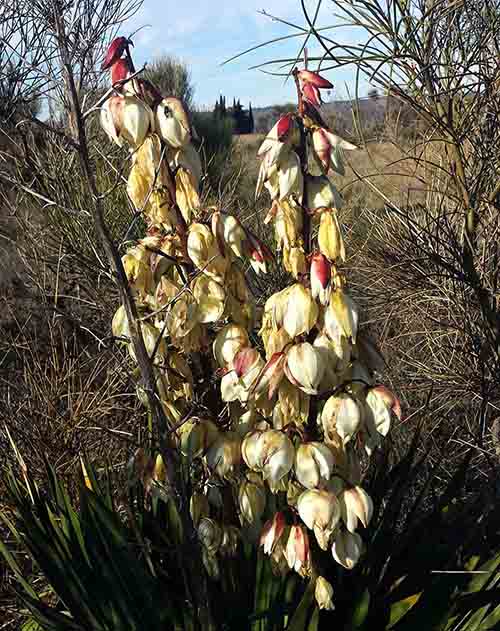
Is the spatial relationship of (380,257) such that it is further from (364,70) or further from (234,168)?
(234,168)

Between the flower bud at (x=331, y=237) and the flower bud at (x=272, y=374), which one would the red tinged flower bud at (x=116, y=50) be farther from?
the flower bud at (x=272, y=374)

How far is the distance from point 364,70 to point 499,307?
0.88m

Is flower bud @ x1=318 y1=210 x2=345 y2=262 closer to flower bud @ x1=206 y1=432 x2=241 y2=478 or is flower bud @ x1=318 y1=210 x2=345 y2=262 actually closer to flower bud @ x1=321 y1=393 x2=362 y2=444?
flower bud @ x1=321 y1=393 x2=362 y2=444

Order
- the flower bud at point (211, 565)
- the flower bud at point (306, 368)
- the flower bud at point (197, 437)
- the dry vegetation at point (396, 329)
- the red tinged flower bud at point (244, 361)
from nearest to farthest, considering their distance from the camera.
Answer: the flower bud at point (306, 368) < the red tinged flower bud at point (244, 361) < the flower bud at point (197, 437) < the flower bud at point (211, 565) < the dry vegetation at point (396, 329)

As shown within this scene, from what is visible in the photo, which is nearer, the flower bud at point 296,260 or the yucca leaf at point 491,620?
the flower bud at point 296,260

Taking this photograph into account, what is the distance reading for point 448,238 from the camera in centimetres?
238

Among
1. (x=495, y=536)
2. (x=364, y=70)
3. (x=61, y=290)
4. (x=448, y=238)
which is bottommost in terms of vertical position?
(x=495, y=536)

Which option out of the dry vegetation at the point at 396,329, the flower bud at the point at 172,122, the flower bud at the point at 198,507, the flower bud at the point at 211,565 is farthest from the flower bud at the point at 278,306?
the dry vegetation at the point at 396,329

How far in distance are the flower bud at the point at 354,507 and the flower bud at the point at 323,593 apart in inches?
5.0

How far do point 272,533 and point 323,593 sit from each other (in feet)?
0.46

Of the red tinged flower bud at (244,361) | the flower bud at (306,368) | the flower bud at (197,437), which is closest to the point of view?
the flower bud at (306,368)

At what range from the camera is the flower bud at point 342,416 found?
50.9 inches

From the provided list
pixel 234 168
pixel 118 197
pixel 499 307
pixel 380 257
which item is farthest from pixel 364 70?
pixel 234 168

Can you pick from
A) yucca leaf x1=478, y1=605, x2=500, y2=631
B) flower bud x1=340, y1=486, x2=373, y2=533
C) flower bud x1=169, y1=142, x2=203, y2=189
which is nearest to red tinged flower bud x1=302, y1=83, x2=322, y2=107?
flower bud x1=169, y1=142, x2=203, y2=189
